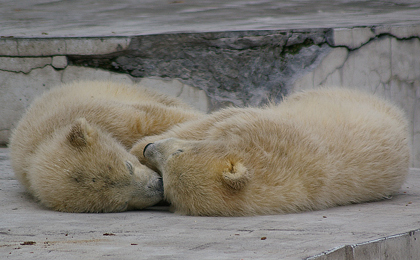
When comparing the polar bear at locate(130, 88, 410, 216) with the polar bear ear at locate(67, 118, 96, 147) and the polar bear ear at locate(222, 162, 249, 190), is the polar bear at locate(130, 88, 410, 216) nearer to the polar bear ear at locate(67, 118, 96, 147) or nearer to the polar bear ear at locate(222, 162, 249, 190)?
the polar bear ear at locate(222, 162, 249, 190)

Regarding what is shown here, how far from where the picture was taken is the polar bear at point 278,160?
305 centimetres

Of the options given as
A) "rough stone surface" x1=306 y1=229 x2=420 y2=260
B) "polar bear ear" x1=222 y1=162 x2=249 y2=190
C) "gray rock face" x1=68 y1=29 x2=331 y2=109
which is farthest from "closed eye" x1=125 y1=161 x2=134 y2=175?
"gray rock face" x1=68 y1=29 x2=331 y2=109

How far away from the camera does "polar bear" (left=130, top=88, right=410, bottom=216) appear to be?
3.05m

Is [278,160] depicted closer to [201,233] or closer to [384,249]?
[201,233]

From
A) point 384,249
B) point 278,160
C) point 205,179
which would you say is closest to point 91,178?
point 205,179

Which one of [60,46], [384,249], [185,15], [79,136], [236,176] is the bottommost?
[384,249]

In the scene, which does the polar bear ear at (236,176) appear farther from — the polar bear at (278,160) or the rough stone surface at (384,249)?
the rough stone surface at (384,249)

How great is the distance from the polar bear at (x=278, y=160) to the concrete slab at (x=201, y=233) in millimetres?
108

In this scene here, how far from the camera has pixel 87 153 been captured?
3.26 metres

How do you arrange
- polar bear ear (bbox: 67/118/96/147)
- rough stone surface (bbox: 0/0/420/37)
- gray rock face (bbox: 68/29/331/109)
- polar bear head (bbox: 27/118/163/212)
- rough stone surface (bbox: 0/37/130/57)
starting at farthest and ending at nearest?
rough stone surface (bbox: 0/0/420/37)
rough stone surface (bbox: 0/37/130/57)
gray rock face (bbox: 68/29/331/109)
polar bear ear (bbox: 67/118/96/147)
polar bear head (bbox: 27/118/163/212)

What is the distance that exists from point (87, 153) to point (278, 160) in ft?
3.70

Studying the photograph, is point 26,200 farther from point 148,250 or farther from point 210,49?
point 210,49

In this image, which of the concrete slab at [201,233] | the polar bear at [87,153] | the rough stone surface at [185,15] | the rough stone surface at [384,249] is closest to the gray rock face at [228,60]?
the rough stone surface at [185,15]

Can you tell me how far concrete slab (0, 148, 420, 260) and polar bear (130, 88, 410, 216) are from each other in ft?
0.36
